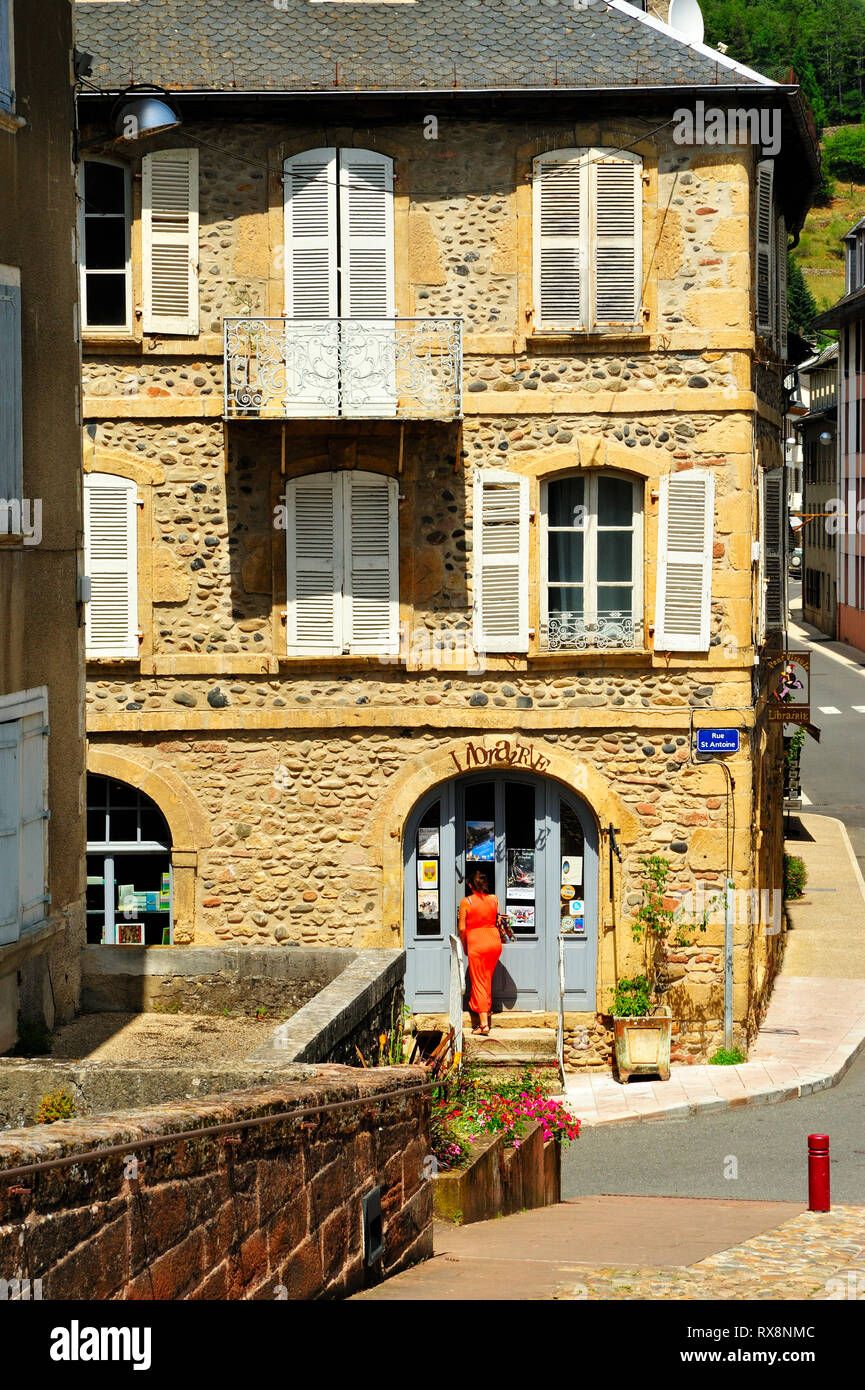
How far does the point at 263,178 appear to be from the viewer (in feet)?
55.4

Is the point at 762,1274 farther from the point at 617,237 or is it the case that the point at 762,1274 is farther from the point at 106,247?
the point at 106,247

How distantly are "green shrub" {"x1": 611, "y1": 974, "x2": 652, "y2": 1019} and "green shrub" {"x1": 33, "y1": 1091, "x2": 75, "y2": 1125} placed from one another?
33.1 feet

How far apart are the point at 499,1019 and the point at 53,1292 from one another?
12.3 metres

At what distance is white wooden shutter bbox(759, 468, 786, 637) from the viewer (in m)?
19.1

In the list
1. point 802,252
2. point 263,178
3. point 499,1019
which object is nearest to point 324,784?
point 499,1019

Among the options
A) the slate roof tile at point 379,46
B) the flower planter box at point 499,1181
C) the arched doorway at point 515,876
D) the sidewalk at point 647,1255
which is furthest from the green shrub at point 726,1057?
the slate roof tile at point 379,46

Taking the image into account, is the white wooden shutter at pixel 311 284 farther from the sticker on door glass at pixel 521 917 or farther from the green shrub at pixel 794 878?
the green shrub at pixel 794 878

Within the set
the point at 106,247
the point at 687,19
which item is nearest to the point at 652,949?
the point at 106,247

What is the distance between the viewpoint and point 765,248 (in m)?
18.6

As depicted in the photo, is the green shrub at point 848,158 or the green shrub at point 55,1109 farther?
the green shrub at point 848,158

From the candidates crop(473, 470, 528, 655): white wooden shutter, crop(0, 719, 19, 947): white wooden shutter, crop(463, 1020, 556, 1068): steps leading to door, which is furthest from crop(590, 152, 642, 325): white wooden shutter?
crop(0, 719, 19, 947): white wooden shutter

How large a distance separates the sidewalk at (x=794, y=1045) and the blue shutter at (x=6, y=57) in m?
10.1

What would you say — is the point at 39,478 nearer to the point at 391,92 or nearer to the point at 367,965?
the point at 367,965

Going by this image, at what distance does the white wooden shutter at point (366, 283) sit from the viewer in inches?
657
